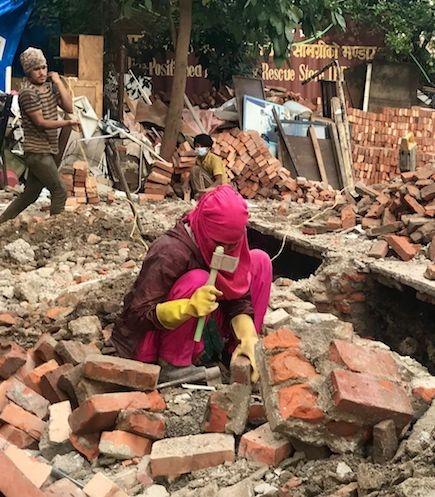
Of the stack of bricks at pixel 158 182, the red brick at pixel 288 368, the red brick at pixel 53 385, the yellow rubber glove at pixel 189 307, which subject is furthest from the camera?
the stack of bricks at pixel 158 182

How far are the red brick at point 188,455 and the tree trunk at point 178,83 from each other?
26.3ft

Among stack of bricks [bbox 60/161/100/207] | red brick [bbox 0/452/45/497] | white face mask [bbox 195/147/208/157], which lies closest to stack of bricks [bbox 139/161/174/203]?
white face mask [bbox 195/147/208/157]

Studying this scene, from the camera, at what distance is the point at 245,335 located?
12.4ft

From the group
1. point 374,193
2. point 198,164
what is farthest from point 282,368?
point 198,164

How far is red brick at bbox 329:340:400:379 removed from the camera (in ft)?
9.98

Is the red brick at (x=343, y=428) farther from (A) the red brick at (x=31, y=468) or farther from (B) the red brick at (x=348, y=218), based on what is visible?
(B) the red brick at (x=348, y=218)

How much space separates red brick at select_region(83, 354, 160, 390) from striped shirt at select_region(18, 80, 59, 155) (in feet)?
12.7

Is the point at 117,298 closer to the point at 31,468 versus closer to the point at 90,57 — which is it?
the point at 31,468

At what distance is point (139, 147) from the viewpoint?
10.5m

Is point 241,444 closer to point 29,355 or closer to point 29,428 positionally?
point 29,428

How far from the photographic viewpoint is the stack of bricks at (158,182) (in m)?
10.0

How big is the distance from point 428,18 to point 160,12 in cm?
573

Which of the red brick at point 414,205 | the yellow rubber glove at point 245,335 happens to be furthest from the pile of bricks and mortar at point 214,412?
the red brick at point 414,205

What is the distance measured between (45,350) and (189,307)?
38.8 inches
